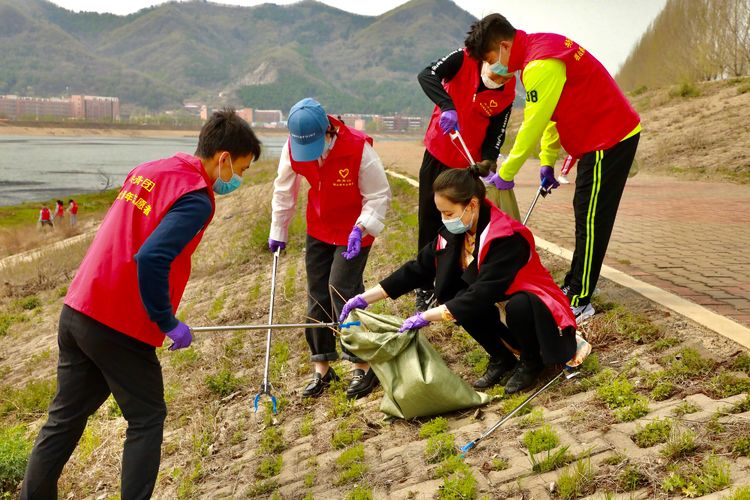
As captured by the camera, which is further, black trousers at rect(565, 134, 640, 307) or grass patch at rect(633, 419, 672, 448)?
black trousers at rect(565, 134, 640, 307)

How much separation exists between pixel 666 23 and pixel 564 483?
40.1 metres

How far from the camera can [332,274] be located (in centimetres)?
456

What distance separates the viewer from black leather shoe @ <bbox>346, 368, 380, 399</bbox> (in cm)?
458

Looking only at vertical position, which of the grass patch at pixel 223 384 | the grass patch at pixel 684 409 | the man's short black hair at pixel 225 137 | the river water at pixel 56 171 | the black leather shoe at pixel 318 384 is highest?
the man's short black hair at pixel 225 137

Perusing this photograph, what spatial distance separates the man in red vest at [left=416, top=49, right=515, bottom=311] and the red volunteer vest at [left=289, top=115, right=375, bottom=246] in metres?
0.76

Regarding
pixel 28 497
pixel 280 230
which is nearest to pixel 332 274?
pixel 280 230

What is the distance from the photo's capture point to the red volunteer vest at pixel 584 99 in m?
4.28

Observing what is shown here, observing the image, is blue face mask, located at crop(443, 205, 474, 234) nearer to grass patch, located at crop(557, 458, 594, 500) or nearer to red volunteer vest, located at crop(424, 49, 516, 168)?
red volunteer vest, located at crop(424, 49, 516, 168)

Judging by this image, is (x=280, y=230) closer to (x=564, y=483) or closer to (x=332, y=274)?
(x=332, y=274)

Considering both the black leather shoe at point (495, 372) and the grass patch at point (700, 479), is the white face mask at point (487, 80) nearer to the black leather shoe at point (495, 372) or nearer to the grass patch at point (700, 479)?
the black leather shoe at point (495, 372)

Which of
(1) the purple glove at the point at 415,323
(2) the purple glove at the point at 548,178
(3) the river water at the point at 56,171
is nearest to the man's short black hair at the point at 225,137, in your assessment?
(1) the purple glove at the point at 415,323

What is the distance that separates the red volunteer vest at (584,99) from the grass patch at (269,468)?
2703 millimetres

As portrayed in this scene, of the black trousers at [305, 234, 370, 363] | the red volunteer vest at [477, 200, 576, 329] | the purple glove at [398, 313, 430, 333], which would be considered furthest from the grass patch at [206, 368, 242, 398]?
the red volunteer vest at [477, 200, 576, 329]

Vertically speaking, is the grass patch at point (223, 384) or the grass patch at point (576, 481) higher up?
the grass patch at point (576, 481)
